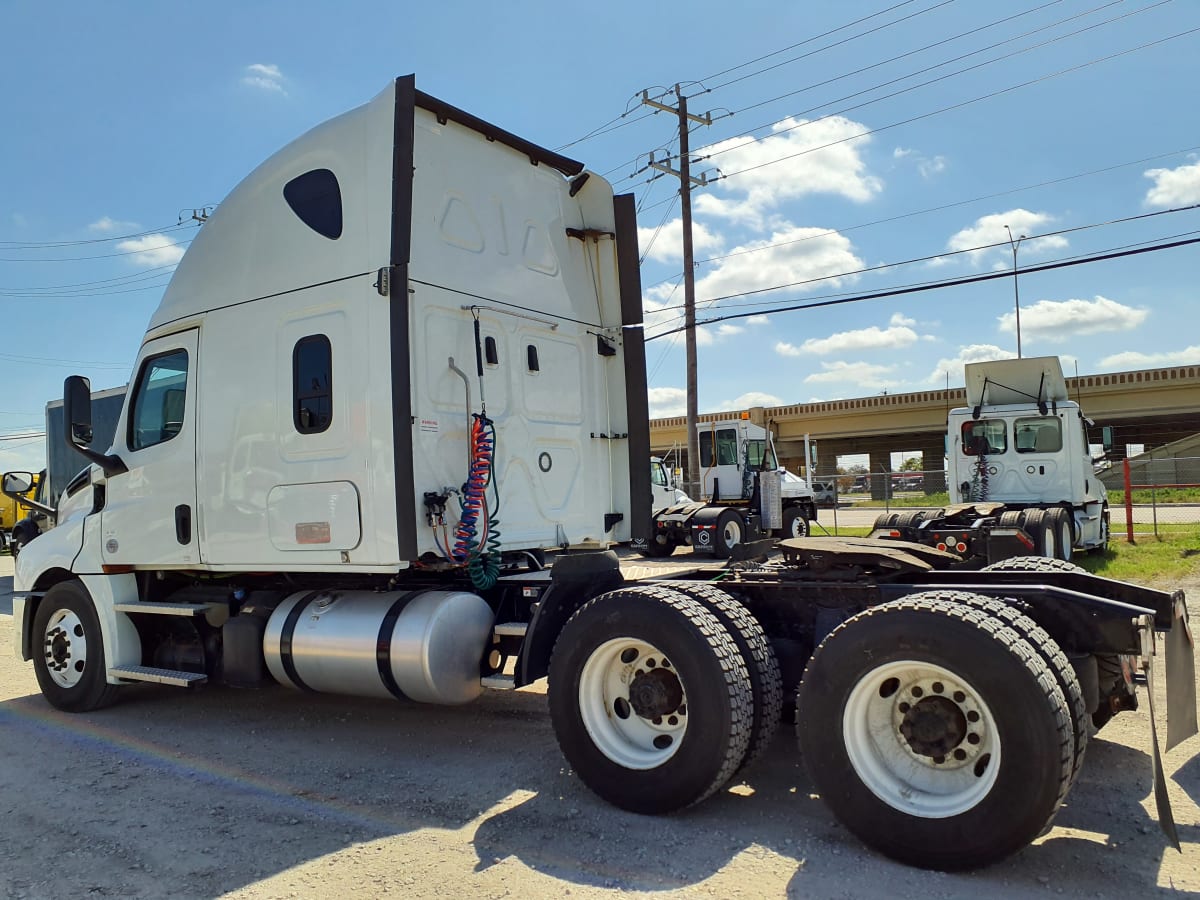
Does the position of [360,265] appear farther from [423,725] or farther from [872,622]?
[872,622]

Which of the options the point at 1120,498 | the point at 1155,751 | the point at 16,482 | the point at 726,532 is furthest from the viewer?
the point at 1120,498

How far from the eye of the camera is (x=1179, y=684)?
412 centimetres

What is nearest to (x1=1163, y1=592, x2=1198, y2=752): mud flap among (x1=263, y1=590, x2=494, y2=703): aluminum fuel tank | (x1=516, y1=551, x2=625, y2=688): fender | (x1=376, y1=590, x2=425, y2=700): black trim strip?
(x1=516, y1=551, x2=625, y2=688): fender

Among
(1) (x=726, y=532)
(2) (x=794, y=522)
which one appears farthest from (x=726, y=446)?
(1) (x=726, y=532)

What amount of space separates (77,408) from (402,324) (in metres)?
2.91

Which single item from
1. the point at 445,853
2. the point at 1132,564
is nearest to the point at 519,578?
the point at 445,853

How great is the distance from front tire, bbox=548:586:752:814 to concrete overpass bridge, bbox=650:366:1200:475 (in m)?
35.9

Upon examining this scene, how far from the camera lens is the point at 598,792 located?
180 inches

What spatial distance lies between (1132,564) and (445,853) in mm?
13168

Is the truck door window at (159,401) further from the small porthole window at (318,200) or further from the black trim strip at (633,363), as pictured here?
the black trim strip at (633,363)

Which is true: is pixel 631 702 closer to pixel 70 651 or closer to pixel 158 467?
pixel 158 467

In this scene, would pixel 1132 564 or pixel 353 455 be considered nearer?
pixel 353 455

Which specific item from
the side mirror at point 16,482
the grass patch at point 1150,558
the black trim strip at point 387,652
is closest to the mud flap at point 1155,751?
the black trim strip at point 387,652

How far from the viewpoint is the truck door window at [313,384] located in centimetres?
573
